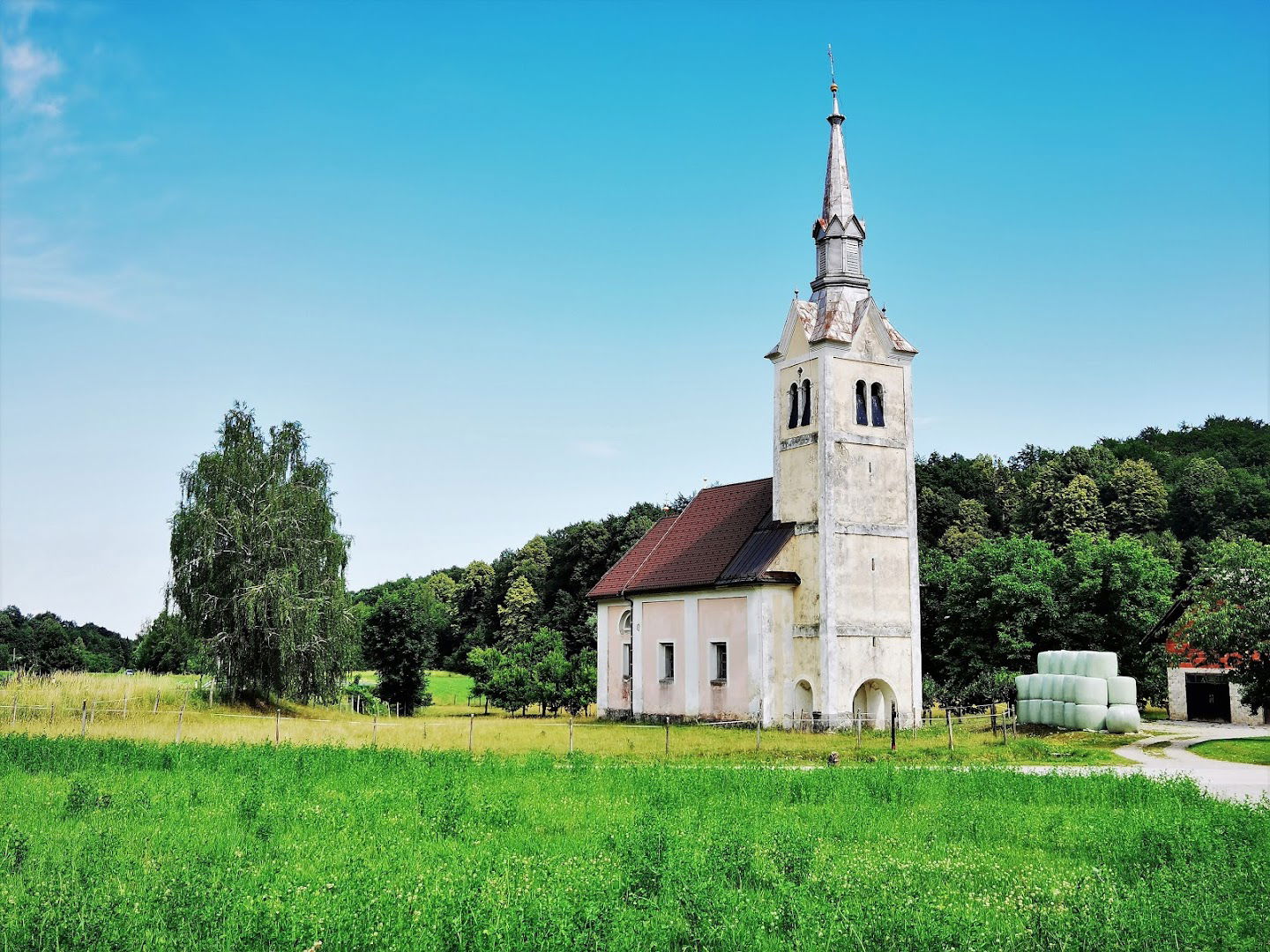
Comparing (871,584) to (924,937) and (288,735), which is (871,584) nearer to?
(288,735)

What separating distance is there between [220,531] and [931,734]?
29050 mm

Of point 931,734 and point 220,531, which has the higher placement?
point 220,531

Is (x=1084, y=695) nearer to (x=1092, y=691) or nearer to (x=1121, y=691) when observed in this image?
(x=1092, y=691)

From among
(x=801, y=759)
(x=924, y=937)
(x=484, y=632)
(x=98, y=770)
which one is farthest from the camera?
(x=484, y=632)

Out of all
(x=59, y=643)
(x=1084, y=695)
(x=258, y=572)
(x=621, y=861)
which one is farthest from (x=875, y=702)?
(x=59, y=643)

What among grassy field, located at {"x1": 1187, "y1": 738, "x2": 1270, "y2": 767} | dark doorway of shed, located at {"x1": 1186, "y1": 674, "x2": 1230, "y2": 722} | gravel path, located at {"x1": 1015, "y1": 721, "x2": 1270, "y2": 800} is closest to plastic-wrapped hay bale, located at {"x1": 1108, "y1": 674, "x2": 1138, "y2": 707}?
gravel path, located at {"x1": 1015, "y1": 721, "x2": 1270, "y2": 800}

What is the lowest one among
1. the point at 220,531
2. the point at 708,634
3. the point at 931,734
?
the point at 931,734

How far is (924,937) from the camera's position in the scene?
8883 millimetres

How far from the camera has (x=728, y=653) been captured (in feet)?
136

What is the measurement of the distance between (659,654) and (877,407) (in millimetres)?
13586

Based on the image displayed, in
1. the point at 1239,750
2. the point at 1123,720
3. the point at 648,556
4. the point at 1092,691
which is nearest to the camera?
the point at 1239,750

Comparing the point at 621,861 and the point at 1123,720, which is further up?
the point at 621,861

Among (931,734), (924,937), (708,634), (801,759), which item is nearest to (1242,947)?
(924,937)

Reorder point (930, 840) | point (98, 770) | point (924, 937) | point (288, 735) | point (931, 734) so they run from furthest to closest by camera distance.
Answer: point (931, 734) < point (288, 735) < point (98, 770) < point (930, 840) < point (924, 937)
